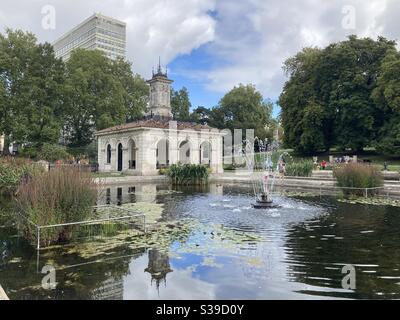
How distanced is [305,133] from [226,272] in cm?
3733

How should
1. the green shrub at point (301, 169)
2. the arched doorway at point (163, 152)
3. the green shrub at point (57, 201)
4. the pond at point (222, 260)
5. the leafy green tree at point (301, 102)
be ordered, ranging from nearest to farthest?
the pond at point (222, 260)
the green shrub at point (57, 201)
the green shrub at point (301, 169)
the arched doorway at point (163, 152)
the leafy green tree at point (301, 102)

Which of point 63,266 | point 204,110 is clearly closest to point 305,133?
point 204,110

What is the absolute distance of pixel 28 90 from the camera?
127 ft

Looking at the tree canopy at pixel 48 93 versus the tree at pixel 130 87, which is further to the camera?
the tree at pixel 130 87

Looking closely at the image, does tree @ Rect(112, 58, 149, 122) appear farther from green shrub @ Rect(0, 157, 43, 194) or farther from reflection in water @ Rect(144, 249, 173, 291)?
reflection in water @ Rect(144, 249, 173, 291)

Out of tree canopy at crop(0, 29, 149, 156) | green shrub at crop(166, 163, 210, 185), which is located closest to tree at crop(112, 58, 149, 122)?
tree canopy at crop(0, 29, 149, 156)

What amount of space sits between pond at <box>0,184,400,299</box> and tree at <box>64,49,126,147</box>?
3456cm

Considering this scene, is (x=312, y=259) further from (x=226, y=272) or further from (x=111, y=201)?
(x=111, y=201)

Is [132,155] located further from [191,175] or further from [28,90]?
[191,175]

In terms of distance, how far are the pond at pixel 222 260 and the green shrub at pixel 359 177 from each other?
609cm

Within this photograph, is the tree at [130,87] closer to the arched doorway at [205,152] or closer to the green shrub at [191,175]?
the arched doorway at [205,152]

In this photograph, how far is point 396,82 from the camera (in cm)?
3381

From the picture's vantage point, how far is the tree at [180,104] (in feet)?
209

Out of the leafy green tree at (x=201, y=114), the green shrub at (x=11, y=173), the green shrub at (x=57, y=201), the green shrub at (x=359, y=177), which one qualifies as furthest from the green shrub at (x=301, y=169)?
the leafy green tree at (x=201, y=114)
